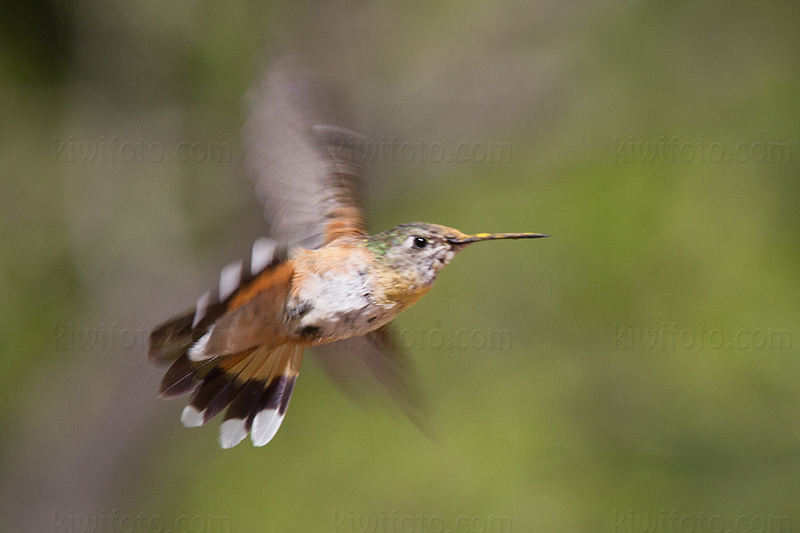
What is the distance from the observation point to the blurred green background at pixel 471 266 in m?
3.37

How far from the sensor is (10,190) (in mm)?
3607

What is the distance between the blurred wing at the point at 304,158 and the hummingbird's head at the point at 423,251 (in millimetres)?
183

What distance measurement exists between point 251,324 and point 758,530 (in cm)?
349

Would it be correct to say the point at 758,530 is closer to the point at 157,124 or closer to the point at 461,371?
the point at 461,371

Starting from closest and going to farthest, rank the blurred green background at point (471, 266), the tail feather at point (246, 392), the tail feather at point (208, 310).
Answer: the tail feather at point (208, 310), the tail feather at point (246, 392), the blurred green background at point (471, 266)

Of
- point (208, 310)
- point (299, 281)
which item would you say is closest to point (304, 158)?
point (299, 281)

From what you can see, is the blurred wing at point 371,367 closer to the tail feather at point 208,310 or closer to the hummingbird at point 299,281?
the hummingbird at point 299,281

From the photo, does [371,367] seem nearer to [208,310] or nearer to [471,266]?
[208,310]

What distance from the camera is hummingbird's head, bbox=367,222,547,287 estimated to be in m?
1.42

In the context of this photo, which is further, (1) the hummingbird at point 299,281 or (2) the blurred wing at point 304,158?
(2) the blurred wing at point 304,158

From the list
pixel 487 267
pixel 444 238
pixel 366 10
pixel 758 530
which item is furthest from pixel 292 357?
pixel 758 530

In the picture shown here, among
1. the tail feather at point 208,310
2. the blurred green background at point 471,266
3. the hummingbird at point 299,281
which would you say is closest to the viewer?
the tail feather at point 208,310

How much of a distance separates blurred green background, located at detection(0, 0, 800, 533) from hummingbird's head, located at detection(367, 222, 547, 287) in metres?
1.65

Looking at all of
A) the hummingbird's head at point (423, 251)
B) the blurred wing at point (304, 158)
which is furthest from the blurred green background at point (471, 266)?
the hummingbird's head at point (423, 251)
